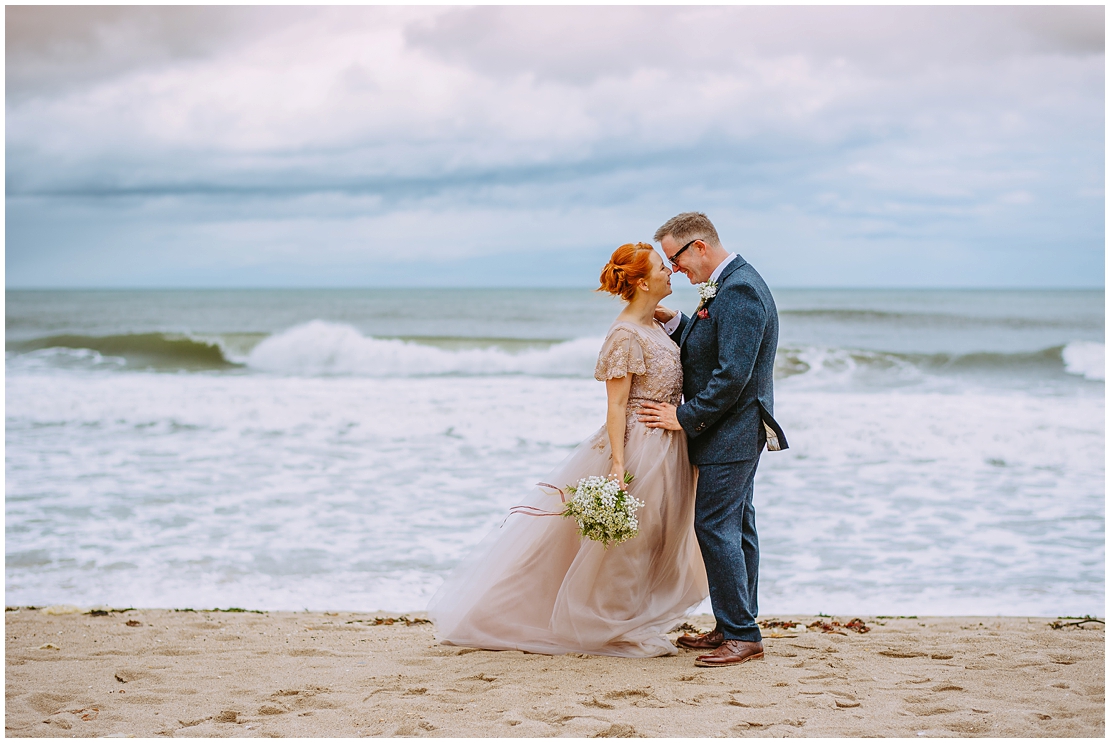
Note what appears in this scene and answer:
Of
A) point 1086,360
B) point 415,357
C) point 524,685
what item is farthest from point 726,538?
point 1086,360

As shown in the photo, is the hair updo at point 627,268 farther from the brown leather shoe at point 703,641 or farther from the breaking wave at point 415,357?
the breaking wave at point 415,357

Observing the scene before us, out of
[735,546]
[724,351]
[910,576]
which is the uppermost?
[724,351]

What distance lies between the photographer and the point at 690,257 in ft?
13.0

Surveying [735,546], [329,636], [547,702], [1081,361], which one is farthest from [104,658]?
[1081,361]

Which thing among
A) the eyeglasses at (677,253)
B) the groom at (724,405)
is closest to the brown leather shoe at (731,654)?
the groom at (724,405)

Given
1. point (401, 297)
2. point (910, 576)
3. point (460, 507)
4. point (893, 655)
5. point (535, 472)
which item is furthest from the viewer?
point (401, 297)

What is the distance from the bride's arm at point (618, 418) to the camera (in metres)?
3.97

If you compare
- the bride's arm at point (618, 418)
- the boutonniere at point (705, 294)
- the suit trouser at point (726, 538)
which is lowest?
the suit trouser at point (726, 538)

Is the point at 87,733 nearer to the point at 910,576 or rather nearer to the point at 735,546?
the point at 735,546

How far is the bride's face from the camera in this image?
4.01 meters

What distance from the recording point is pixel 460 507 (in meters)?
7.86

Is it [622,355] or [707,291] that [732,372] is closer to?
[707,291]

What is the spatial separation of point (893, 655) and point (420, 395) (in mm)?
11159

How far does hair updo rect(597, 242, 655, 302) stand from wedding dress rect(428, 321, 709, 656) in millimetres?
174
